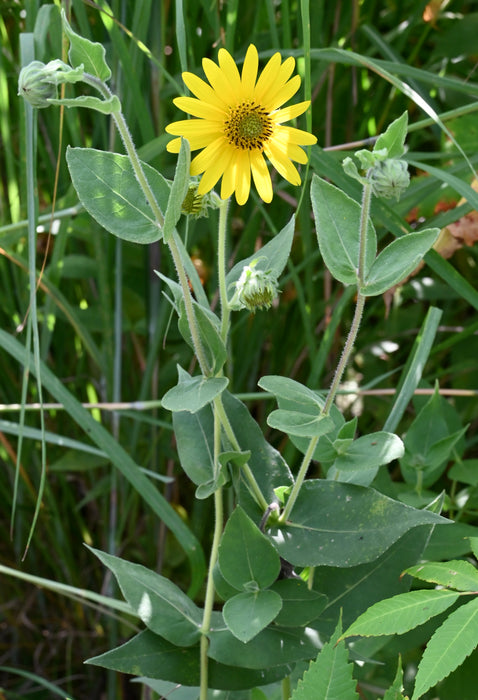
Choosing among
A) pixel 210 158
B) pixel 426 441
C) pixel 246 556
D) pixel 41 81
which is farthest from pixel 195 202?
pixel 426 441

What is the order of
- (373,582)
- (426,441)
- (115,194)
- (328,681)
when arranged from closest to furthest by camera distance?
(328,681) → (115,194) → (373,582) → (426,441)

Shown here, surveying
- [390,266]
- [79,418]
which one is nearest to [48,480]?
[79,418]

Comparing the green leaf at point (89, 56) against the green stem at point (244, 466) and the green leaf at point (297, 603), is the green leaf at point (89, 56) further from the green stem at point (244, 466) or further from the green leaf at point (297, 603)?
the green leaf at point (297, 603)

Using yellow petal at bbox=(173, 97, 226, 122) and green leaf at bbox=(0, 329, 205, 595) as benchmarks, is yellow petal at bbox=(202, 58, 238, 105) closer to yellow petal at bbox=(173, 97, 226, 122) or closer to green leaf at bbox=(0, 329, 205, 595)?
yellow petal at bbox=(173, 97, 226, 122)

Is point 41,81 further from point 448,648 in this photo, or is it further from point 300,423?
point 448,648

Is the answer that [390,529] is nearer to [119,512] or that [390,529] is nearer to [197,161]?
[197,161]

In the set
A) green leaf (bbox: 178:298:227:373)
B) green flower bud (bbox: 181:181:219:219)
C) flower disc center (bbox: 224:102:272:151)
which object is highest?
flower disc center (bbox: 224:102:272:151)

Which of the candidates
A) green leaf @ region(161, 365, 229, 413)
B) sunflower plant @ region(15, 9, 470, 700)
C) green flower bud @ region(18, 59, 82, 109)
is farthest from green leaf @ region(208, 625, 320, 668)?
green flower bud @ region(18, 59, 82, 109)

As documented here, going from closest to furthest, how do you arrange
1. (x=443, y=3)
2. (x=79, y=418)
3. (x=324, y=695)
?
1. (x=324, y=695)
2. (x=79, y=418)
3. (x=443, y=3)
